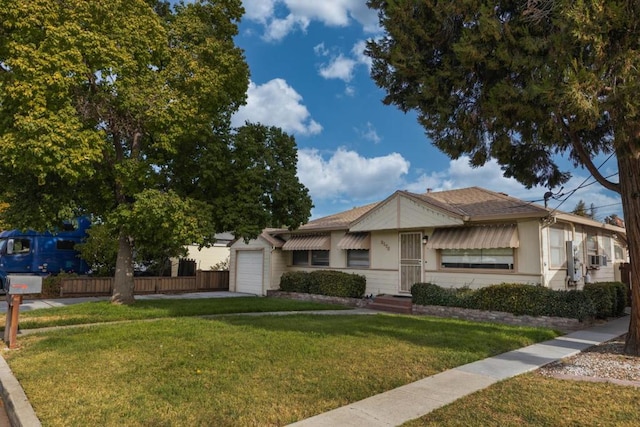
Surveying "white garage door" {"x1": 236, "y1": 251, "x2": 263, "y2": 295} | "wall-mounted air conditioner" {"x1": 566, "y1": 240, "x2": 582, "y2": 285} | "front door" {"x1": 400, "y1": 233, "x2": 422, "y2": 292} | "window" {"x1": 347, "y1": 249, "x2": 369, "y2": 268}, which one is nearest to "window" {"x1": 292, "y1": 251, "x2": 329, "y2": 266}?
"window" {"x1": 347, "y1": 249, "x2": 369, "y2": 268}

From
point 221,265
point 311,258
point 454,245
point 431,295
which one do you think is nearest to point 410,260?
point 431,295

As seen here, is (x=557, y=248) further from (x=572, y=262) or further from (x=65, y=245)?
(x=65, y=245)

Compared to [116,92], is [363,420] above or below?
below

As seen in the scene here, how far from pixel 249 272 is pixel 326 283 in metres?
5.61

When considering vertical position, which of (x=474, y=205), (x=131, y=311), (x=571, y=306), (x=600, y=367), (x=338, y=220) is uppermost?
(x=474, y=205)

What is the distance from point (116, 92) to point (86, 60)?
0.98 meters

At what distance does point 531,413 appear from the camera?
14.7 feet

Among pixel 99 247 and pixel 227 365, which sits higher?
pixel 99 247

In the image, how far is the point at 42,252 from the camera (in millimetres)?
18078

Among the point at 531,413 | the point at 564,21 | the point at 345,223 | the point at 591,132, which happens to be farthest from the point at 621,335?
the point at 345,223

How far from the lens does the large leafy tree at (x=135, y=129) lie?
962 cm

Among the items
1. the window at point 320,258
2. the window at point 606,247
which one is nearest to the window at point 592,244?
the window at point 606,247

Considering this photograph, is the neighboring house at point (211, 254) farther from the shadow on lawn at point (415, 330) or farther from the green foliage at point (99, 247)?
the shadow on lawn at point (415, 330)

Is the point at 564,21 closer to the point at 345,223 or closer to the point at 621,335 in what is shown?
the point at 621,335
